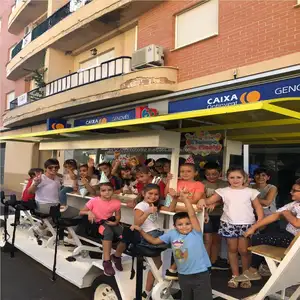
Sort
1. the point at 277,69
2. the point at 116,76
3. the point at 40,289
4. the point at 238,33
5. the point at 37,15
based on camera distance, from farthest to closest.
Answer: the point at 37,15 < the point at 116,76 < the point at 238,33 < the point at 277,69 < the point at 40,289

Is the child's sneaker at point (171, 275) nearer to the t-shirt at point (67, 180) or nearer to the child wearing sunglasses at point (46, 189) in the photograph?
the child wearing sunglasses at point (46, 189)

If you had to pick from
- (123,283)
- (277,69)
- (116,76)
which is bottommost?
(123,283)

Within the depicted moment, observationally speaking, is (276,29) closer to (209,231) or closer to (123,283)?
(209,231)

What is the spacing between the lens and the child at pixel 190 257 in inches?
118

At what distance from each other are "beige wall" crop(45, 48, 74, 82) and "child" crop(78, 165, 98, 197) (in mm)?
10482

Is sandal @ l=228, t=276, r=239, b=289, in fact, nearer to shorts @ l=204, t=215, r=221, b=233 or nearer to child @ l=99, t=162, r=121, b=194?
shorts @ l=204, t=215, r=221, b=233

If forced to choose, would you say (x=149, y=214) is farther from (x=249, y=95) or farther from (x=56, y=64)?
(x=56, y=64)

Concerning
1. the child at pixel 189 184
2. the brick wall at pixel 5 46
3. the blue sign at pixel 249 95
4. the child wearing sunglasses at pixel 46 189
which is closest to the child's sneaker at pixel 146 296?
the child at pixel 189 184

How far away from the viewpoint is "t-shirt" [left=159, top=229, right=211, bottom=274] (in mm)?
3021

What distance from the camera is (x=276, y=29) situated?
7.23 metres

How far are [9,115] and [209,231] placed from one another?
17.6m

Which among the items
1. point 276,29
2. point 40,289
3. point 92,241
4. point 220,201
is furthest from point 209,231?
point 276,29

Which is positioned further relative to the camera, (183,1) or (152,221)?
(183,1)

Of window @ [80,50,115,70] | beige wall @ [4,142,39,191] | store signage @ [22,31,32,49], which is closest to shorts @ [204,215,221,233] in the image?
window @ [80,50,115,70]
